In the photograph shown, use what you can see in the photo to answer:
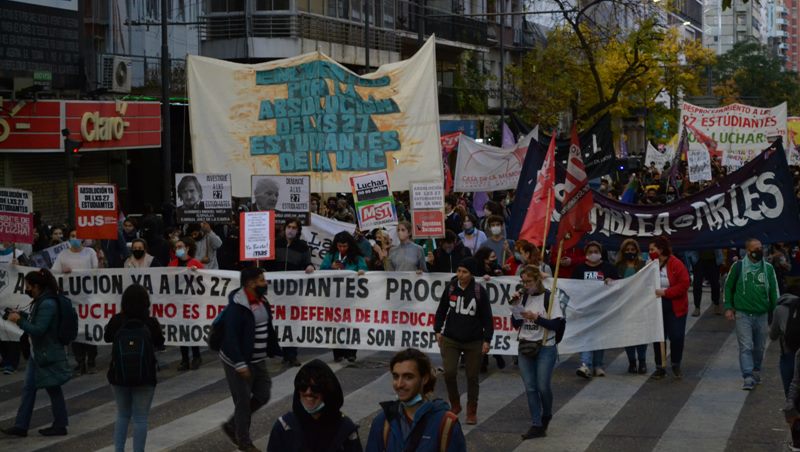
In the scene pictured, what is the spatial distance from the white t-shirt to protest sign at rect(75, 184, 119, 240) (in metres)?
0.47

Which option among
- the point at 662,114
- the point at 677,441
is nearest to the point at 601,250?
the point at 677,441

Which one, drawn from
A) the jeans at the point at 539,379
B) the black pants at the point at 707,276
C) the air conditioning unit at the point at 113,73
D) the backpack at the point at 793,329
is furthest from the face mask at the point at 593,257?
the air conditioning unit at the point at 113,73

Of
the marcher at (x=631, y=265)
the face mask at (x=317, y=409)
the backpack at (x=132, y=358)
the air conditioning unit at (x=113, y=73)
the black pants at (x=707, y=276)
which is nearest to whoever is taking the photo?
the face mask at (x=317, y=409)

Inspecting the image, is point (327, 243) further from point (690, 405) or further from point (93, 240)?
point (690, 405)

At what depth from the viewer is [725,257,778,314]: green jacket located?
520 inches

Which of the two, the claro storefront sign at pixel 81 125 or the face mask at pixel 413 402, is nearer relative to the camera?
the face mask at pixel 413 402

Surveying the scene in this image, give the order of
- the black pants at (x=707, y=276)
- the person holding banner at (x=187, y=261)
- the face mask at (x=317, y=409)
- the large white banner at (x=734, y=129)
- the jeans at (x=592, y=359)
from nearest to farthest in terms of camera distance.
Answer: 1. the face mask at (x=317, y=409)
2. the jeans at (x=592, y=359)
3. the person holding banner at (x=187, y=261)
4. the black pants at (x=707, y=276)
5. the large white banner at (x=734, y=129)

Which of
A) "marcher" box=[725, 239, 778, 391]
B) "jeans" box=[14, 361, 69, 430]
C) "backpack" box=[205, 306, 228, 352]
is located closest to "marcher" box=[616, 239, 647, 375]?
"marcher" box=[725, 239, 778, 391]

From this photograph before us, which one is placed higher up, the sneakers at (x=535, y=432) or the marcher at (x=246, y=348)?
the marcher at (x=246, y=348)

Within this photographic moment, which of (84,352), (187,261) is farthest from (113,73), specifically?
(84,352)

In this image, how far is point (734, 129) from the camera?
32.6m

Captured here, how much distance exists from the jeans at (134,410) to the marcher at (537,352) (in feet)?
10.5

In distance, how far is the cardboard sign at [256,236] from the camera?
49.0 feet

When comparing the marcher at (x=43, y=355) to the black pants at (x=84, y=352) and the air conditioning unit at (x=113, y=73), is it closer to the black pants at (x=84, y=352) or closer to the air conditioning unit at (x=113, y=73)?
the black pants at (x=84, y=352)
